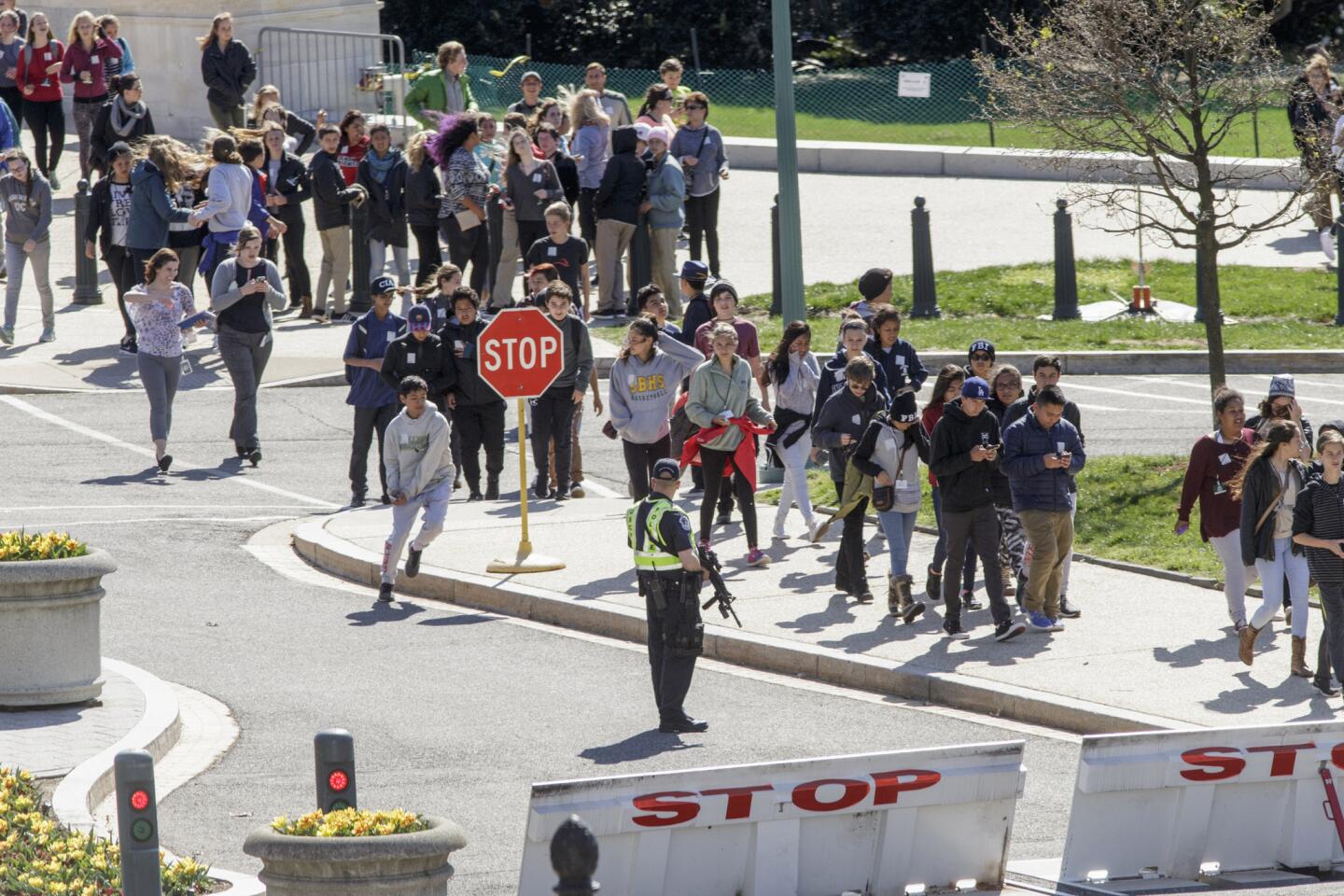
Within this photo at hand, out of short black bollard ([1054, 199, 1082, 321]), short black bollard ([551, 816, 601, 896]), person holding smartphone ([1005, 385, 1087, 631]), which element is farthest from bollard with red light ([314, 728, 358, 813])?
short black bollard ([1054, 199, 1082, 321])

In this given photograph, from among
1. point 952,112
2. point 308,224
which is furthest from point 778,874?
point 952,112

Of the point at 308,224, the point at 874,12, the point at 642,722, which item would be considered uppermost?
the point at 874,12

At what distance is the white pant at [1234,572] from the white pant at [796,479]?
10.9 ft

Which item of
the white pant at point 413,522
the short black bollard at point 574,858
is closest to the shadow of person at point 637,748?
the white pant at point 413,522

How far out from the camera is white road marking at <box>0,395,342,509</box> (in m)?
18.0

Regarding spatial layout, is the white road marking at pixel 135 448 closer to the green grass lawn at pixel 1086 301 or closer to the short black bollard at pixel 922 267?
the green grass lawn at pixel 1086 301

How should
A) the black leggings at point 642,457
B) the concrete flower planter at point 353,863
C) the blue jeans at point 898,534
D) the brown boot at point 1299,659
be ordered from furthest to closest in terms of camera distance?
the black leggings at point 642,457 < the blue jeans at point 898,534 < the brown boot at point 1299,659 < the concrete flower planter at point 353,863

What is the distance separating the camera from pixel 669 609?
38.6 feet

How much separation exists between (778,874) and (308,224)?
2004 cm

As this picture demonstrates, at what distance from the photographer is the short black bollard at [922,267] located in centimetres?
2323

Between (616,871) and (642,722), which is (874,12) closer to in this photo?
(642,722)

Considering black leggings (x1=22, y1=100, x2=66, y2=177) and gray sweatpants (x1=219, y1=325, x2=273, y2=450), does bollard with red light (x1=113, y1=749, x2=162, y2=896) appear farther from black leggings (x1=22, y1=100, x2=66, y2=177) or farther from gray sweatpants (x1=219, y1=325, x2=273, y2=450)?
black leggings (x1=22, y1=100, x2=66, y2=177)

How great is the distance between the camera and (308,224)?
27.9 meters

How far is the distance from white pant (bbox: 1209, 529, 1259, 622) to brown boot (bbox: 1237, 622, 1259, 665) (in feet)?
1.65
